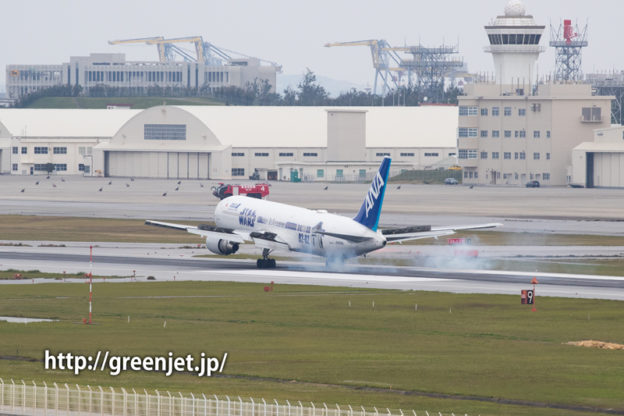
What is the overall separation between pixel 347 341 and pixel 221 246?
118 ft

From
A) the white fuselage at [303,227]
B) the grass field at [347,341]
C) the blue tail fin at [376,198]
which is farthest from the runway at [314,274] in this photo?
the blue tail fin at [376,198]

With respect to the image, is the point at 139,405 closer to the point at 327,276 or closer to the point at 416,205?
the point at 327,276

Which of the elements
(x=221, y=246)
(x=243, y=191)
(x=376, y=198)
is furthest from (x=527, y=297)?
(x=243, y=191)

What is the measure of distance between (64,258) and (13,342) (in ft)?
136

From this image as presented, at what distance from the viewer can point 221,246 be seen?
90875mm

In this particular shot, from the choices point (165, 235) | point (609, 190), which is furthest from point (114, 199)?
point (609, 190)

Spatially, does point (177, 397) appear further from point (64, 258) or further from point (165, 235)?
point (165, 235)

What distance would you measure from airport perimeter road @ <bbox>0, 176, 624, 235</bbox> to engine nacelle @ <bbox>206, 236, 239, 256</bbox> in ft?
133

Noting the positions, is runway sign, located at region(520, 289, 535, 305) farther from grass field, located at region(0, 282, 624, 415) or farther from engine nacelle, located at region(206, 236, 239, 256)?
engine nacelle, located at region(206, 236, 239, 256)

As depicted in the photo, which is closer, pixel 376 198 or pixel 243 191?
pixel 376 198

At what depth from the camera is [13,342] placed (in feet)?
177

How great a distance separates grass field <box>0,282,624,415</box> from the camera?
4372cm

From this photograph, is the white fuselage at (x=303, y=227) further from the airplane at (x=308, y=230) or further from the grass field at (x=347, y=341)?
the grass field at (x=347, y=341)

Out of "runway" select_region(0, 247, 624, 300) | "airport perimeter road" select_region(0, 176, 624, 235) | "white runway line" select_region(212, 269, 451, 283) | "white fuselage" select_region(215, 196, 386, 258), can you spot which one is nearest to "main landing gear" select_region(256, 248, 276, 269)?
"runway" select_region(0, 247, 624, 300)
